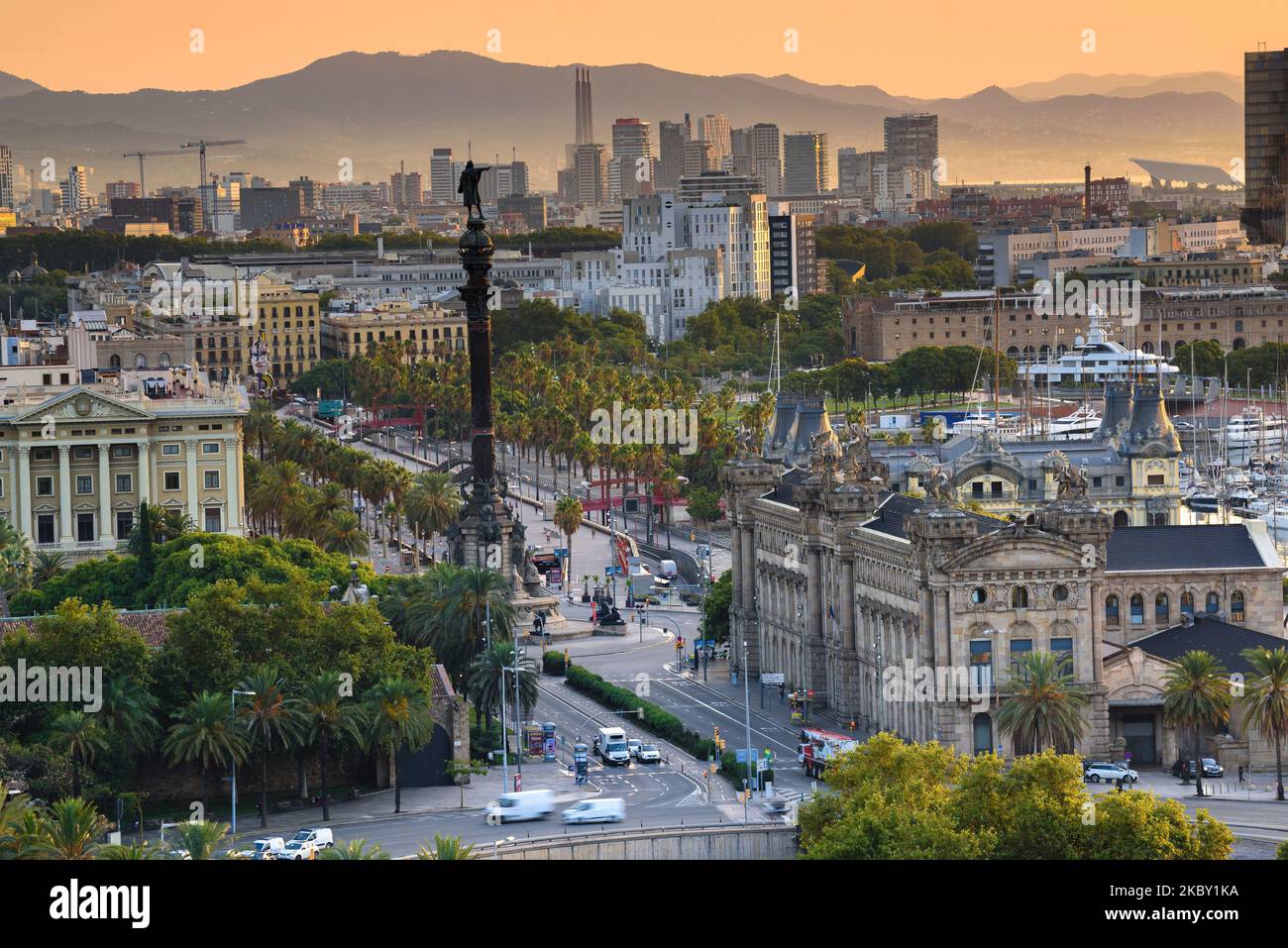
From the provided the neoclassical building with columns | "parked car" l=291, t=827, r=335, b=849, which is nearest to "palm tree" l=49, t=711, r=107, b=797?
"parked car" l=291, t=827, r=335, b=849

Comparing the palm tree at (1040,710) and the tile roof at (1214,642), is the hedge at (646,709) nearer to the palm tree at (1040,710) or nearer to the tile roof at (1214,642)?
the palm tree at (1040,710)

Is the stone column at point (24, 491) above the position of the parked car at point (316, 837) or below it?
above

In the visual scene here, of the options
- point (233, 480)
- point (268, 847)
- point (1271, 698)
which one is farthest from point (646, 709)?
point (233, 480)

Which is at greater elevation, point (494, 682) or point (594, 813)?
point (494, 682)

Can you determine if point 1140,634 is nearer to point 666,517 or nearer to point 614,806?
point 614,806

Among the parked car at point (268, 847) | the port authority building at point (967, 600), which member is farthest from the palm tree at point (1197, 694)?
the parked car at point (268, 847)

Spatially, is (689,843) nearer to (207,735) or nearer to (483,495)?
(207,735)
